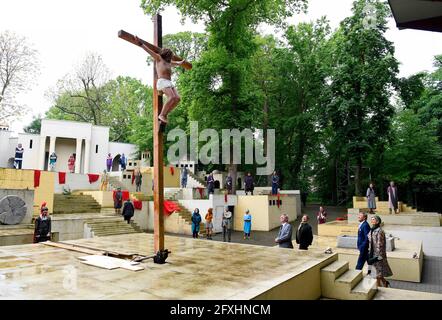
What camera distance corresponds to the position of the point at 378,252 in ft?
23.2

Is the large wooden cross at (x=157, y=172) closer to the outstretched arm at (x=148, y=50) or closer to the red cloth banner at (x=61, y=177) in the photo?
the outstretched arm at (x=148, y=50)

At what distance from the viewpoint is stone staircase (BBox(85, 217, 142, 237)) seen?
14.3 meters

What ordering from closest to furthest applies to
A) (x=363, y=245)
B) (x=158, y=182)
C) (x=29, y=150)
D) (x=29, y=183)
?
(x=158, y=182), (x=363, y=245), (x=29, y=183), (x=29, y=150)

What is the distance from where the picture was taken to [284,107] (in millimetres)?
31875

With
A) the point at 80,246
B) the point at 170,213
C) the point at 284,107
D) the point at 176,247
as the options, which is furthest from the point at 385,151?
the point at 80,246

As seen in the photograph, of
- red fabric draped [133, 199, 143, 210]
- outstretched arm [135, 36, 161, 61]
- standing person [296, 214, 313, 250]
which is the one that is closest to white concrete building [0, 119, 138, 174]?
red fabric draped [133, 199, 143, 210]

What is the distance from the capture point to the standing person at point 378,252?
7.06m

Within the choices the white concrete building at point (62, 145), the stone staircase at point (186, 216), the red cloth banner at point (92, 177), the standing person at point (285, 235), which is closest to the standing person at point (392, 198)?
the stone staircase at point (186, 216)

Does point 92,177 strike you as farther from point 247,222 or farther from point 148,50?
point 148,50

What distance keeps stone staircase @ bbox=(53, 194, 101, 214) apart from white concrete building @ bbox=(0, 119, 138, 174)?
42.4 ft

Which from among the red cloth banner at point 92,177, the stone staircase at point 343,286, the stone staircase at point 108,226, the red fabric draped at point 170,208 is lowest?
the stone staircase at point 108,226

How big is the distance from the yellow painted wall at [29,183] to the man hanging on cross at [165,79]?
11203 millimetres

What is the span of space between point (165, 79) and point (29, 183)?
12.7m

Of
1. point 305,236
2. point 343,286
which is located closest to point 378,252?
point 305,236
